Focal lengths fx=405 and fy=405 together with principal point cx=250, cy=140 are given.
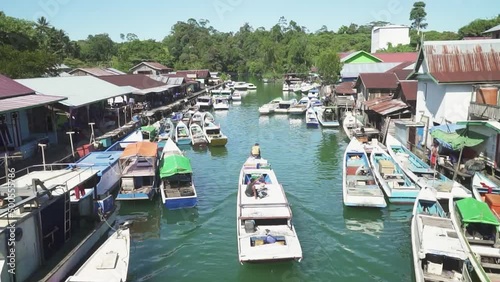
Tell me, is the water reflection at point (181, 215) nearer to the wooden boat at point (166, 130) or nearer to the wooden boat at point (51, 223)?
the wooden boat at point (51, 223)

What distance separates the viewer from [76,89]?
100.0ft

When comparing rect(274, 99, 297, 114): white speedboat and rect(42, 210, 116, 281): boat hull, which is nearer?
rect(42, 210, 116, 281): boat hull

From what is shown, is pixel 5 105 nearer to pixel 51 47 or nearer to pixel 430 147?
pixel 430 147

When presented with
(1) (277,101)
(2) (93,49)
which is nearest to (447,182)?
(1) (277,101)

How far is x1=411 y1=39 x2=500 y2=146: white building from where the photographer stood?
2436cm

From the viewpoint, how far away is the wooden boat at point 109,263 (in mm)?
11570

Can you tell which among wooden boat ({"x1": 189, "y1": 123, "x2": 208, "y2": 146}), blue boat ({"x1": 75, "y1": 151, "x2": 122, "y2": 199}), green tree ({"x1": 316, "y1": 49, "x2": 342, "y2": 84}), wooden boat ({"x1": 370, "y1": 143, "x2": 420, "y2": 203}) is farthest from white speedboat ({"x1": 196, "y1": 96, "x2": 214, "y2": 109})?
wooden boat ({"x1": 370, "y1": 143, "x2": 420, "y2": 203})

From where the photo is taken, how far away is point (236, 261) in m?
15.1

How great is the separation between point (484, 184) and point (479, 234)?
5.34m

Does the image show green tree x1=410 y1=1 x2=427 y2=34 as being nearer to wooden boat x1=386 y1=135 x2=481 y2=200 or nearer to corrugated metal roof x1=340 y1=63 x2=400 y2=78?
corrugated metal roof x1=340 y1=63 x2=400 y2=78

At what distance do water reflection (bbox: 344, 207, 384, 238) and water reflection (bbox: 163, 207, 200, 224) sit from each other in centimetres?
717

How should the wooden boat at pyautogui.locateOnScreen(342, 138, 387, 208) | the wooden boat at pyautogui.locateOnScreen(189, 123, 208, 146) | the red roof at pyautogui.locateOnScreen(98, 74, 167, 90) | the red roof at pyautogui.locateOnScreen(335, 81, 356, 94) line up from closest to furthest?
1. the wooden boat at pyautogui.locateOnScreen(342, 138, 387, 208)
2. the wooden boat at pyautogui.locateOnScreen(189, 123, 208, 146)
3. the red roof at pyautogui.locateOnScreen(98, 74, 167, 90)
4. the red roof at pyautogui.locateOnScreen(335, 81, 356, 94)

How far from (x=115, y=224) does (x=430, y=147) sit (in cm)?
1912

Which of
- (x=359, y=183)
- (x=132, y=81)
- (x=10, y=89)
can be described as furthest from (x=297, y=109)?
(x=10, y=89)
